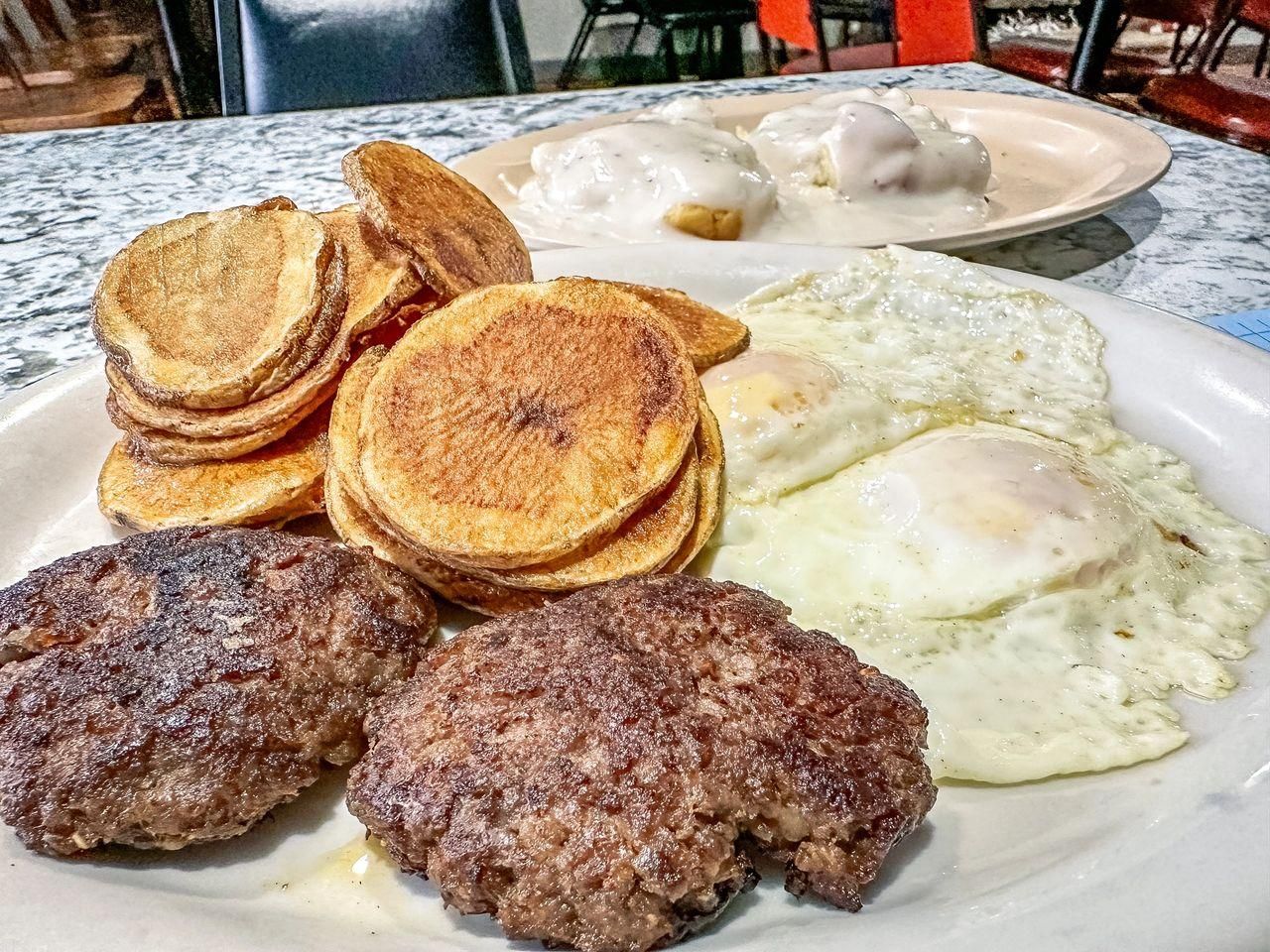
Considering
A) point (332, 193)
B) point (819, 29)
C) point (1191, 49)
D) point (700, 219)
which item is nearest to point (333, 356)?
point (700, 219)

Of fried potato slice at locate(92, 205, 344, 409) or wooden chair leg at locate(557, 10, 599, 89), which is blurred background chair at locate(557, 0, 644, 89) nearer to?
wooden chair leg at locate(557, 10, 599, 89)

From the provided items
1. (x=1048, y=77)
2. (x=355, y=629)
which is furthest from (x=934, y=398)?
(x=1048, y=77)

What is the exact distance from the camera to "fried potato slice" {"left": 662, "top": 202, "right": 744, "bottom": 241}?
271cm

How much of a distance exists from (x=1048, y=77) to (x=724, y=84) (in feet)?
8.91

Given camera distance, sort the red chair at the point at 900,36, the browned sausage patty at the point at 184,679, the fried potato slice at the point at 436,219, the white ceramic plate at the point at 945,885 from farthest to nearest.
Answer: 1. the red chair at the point at 900,36
2. the fried potato slice at the point at 436,219
3. the browned sausage patty at the point at 184,679
4. the white ceramic plate at the point at 945,885

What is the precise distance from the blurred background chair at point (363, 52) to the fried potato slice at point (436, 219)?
10.9ft

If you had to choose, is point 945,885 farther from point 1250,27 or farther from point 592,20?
point 1250,27

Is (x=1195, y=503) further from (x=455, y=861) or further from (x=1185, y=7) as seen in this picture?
(x=1185, y=7)

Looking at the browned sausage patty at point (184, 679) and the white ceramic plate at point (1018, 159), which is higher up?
the browned sausage patty at point (184, 679)

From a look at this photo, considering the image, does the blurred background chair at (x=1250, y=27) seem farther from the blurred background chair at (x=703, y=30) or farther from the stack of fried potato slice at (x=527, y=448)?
the stack of fried potato slice at (x=527, y=448)

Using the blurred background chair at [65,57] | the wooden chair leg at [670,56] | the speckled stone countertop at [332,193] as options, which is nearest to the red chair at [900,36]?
the wooden chair leg at [670,56]

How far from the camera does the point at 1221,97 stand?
521 centimetres

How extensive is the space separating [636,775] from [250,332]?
1.03 meters

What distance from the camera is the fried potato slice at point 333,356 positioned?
1507 mm
